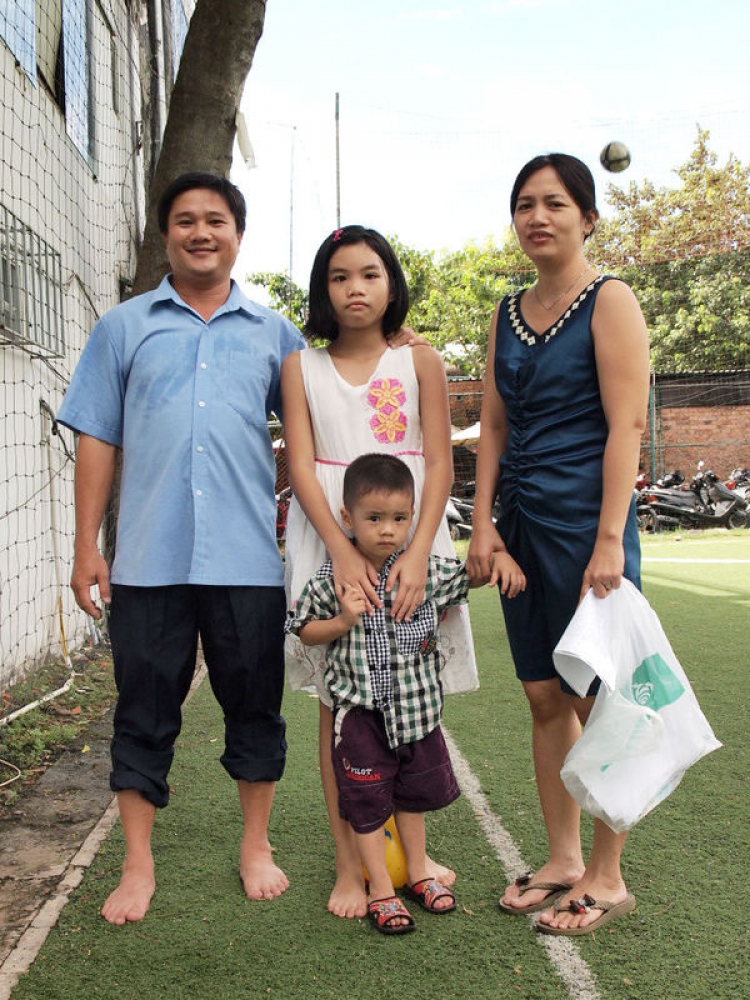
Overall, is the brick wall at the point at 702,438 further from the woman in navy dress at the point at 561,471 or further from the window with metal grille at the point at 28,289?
the woman in navy dress at the point at 561,471

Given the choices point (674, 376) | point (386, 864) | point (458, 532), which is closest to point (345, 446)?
point (386, 864)

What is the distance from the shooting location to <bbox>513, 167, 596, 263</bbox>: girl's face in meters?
2.51

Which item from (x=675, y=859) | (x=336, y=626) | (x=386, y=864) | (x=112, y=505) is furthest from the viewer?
(x=112, y=505)

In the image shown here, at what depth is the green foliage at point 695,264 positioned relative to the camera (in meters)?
23.0

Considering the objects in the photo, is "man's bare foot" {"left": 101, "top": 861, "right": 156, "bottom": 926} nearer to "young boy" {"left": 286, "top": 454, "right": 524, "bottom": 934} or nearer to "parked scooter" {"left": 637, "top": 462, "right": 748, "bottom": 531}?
"young boy" {"left": 286, "top": 454, "right": 524, "bottom": 934}

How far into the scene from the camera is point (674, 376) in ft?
61.4

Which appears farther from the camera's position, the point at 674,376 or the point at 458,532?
the point at 674,376

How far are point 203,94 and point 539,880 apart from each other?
4.89 meters

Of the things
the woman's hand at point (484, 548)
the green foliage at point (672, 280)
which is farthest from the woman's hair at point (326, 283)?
the green foliage at point (672, 280)

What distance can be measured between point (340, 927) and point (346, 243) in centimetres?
181

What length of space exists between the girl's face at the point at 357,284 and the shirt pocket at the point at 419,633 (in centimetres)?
80

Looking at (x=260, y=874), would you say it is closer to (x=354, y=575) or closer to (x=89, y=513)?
(x=354, y=575)

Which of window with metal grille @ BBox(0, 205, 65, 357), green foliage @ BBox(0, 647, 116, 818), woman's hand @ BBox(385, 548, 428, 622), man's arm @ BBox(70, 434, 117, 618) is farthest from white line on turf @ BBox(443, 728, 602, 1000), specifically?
window with metal grille @ BBox(0, 205, 65, 357)

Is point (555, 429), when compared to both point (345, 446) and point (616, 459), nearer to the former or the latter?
point (616, 459)
